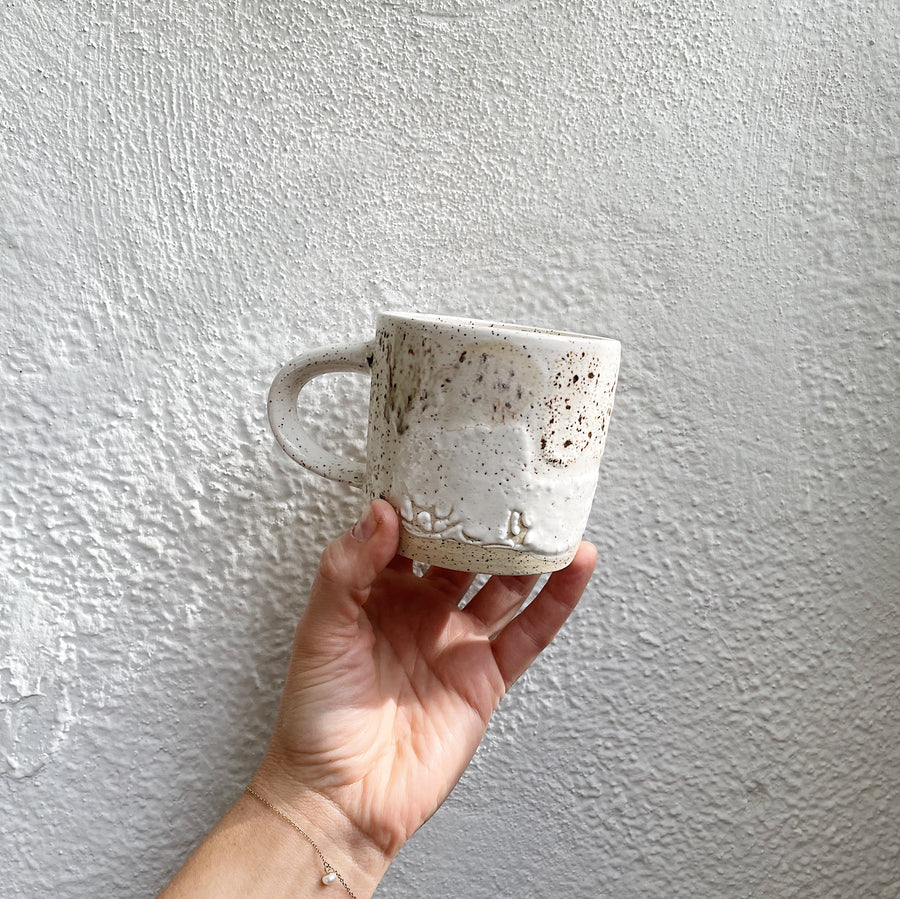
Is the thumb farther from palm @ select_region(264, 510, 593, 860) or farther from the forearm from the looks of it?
the forearm

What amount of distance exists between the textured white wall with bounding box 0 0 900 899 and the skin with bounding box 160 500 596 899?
80 millimetres

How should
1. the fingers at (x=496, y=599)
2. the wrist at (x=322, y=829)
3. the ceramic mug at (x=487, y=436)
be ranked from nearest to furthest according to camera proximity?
the ceramic mug at (x=487, y=436) < the wrist at (x=322, y=829) < the fingers at (x=496, y=599)

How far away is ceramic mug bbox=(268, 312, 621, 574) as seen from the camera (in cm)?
46

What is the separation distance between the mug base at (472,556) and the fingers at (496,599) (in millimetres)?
153

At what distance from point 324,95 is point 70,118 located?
20cm

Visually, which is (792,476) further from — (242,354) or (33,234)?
(33,234)

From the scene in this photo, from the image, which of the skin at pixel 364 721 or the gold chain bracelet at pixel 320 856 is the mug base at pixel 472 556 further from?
the gold chain bracelet at pixel 320 856

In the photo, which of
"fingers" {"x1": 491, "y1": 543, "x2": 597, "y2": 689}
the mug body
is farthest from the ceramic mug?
"fingers" {"x1": 491, "y1": 543, "x2": 597, "y2": 689}

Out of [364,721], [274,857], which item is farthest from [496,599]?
[274,857]

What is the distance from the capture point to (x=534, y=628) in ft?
2.12

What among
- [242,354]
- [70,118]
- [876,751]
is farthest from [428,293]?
[876,751]

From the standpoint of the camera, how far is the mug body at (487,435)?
462mm

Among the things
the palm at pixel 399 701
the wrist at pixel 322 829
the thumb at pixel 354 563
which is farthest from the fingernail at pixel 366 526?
the wrist at pixel 322 829

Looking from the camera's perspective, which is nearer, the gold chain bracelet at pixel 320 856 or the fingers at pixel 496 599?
the gold chain bracelet at pixel 320 856
